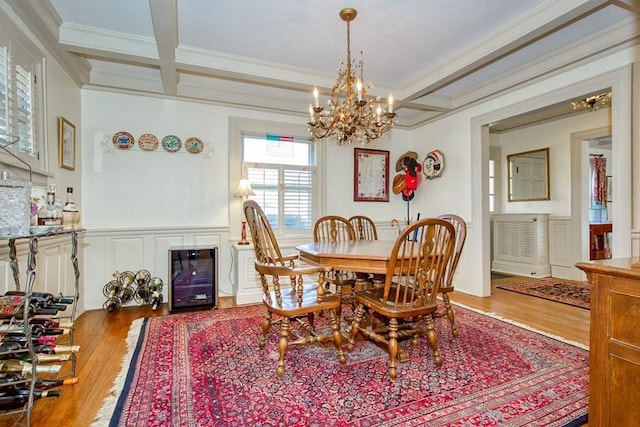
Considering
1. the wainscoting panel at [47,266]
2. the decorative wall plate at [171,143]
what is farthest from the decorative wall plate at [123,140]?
the wainscoting panel at [47,266]

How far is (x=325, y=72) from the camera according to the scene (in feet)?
11.5

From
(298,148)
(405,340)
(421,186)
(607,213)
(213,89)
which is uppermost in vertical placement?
(213,89)

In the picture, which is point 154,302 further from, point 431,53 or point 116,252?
point 431,53

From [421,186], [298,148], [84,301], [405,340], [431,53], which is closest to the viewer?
[405,340]

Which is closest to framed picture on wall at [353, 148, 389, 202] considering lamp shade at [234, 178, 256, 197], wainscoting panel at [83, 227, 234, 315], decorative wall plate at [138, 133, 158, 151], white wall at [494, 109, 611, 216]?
lamp shade at [234, 178, 256, 197]

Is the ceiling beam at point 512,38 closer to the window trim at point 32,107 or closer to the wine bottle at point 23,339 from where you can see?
the window trim at point 32,107

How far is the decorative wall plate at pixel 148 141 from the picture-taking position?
12.0ft

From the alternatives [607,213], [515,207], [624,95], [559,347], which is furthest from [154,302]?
[607,213]

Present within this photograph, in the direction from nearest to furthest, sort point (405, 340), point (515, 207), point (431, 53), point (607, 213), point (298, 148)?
point (405, 340)
point (431, 53)
point (298, 148)
point (607, 213)
point (515, 207)

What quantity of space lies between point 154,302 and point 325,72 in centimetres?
311

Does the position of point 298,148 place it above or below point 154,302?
above

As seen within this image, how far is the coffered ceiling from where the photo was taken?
7.78ft

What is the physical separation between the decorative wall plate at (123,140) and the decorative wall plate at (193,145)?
22.4 inches

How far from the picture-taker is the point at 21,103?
227 cm
